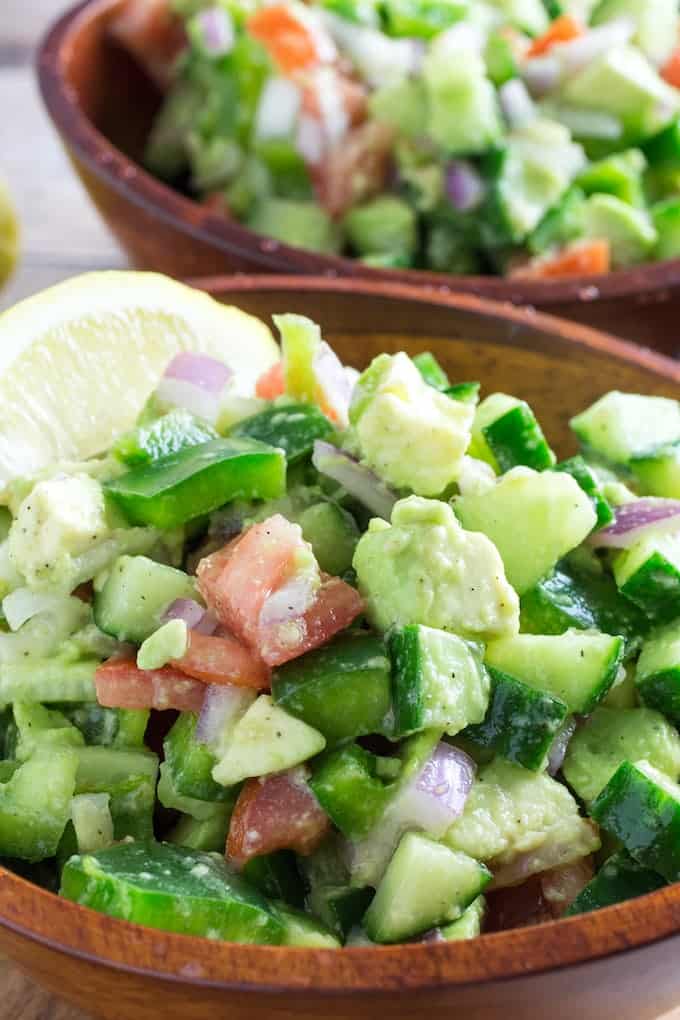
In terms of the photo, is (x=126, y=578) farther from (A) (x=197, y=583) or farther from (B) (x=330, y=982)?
(B) (x=330, y=982)

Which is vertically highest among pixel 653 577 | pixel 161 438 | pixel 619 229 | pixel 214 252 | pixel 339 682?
pixel 161 438

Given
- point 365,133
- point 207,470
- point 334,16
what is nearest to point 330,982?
point 207,470

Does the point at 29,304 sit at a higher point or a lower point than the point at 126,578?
higher

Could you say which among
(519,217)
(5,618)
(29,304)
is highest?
(29,304)

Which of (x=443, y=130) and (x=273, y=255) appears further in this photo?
(x=443, y=130)

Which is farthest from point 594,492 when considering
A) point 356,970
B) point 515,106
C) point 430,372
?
point 515,106

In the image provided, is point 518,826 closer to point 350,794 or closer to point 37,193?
point 350,794

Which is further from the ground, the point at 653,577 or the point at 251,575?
the point at 251,575
